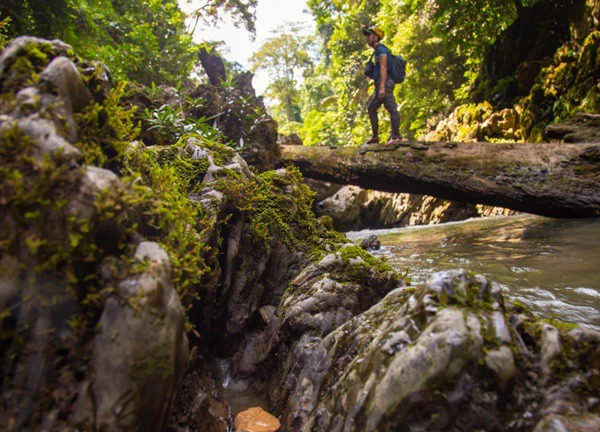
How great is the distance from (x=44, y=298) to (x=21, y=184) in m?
0.45

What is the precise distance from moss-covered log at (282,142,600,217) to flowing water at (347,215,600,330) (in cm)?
55

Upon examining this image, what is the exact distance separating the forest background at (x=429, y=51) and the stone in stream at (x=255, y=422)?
10.0ft

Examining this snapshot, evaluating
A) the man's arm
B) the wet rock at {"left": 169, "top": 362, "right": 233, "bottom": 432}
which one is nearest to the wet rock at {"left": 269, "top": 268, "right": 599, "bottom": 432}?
the wet rock at {"left": 169, "top": 362, "right": 233, "bottom": 432}

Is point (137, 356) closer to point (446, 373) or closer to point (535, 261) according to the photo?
point (446, 373)

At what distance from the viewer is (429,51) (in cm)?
1478

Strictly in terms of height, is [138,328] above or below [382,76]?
below

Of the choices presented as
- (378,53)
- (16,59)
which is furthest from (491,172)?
(16,59)

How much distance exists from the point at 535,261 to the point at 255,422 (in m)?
3.89

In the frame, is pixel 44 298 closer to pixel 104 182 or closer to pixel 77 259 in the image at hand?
pixel 77 259

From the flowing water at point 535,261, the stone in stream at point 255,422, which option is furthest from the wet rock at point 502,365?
the flowing water at point 535,261

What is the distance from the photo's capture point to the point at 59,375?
130 cm

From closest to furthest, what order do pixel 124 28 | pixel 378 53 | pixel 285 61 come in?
pixel 378 53, pixel 124 28, pixel 285 61

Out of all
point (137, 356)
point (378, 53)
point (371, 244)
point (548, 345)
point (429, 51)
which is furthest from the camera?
point (429, 51)

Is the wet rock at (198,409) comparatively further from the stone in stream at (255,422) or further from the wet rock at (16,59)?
the wet rock at (16,59)
